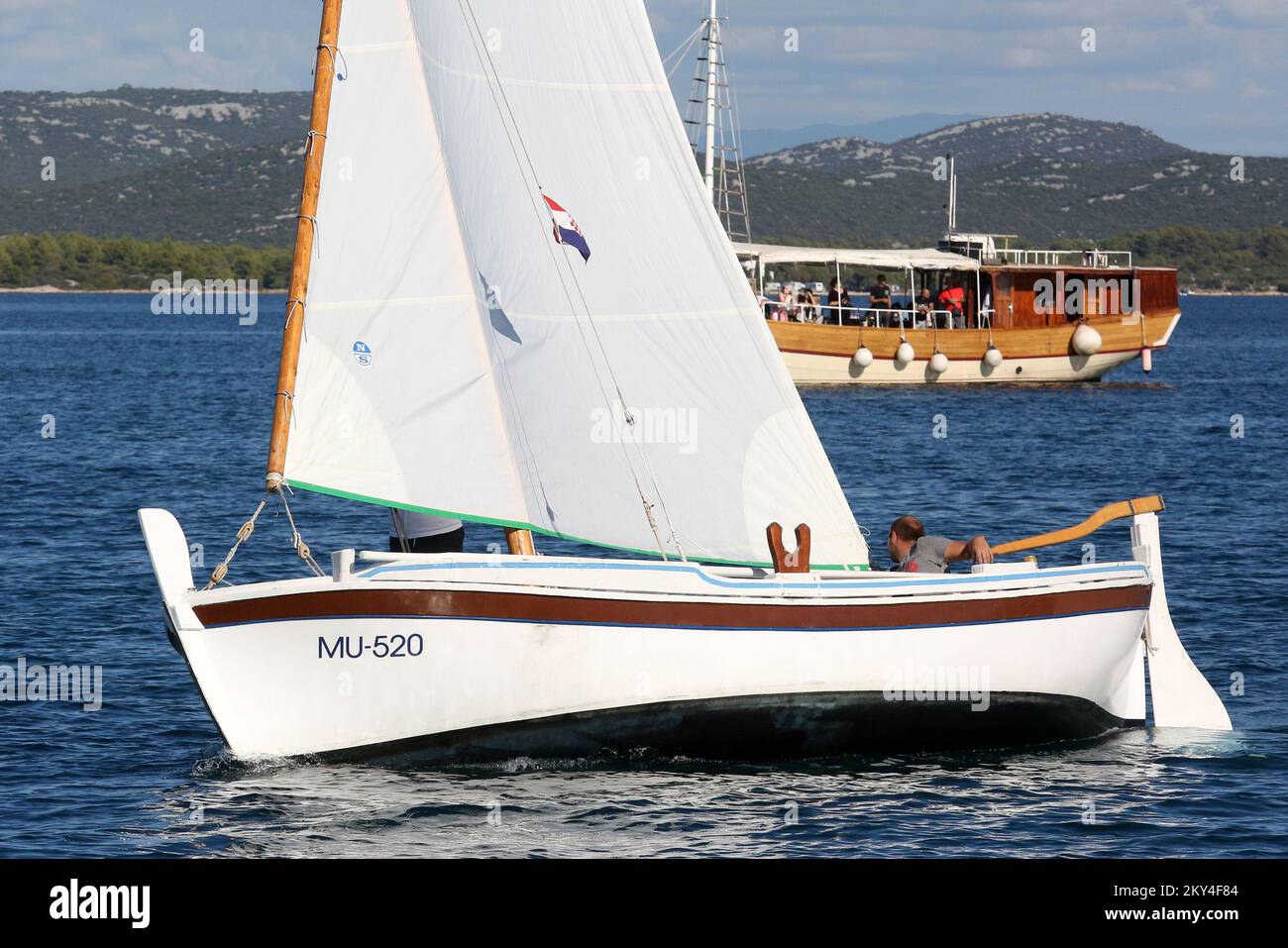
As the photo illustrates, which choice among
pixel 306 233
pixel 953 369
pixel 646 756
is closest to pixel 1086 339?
pixel 953 369

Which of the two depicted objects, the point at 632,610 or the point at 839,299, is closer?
the point at 632,610

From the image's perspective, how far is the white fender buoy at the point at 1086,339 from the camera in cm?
6088

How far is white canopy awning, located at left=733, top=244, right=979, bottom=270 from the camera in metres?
58.3

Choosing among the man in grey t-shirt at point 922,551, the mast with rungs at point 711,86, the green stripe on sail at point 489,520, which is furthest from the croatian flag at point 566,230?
the mast with rungs at point 711,86

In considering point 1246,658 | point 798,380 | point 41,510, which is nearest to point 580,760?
point 1246,658

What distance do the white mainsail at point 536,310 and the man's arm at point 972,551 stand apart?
86cm

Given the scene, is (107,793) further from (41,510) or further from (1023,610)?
(41,510)

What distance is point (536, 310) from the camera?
47.1ft

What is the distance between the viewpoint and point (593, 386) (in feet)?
47.8

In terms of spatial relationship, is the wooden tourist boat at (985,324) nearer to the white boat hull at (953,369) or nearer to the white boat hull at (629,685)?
the white boat hull at (953,369)

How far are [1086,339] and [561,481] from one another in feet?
A: 163

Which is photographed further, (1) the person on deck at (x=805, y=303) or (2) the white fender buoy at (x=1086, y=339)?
(2) the white fender buoy at (x=1086, y=339)

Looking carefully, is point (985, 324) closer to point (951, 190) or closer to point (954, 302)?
point (954, 302)

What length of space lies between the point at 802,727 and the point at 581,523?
2560mm
